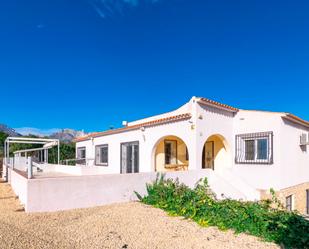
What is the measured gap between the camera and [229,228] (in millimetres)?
7082

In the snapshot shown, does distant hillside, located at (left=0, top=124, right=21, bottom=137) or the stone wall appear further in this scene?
distant hillside, located at (left=0, top=124, right=21, bottom=137)

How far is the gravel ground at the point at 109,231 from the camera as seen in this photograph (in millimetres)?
5789

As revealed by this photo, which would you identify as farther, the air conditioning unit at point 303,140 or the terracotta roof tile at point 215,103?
the air conditioning unit at point 303,140

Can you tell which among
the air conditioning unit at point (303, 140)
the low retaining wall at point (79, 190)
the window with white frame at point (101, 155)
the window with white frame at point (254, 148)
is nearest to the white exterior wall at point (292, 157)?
the air conditioning unit at point (303, 140)

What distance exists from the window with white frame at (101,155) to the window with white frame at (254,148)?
10.4 metres

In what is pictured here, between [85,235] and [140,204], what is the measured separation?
3399 millimetres

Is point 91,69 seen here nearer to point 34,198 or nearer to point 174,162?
point 174,162

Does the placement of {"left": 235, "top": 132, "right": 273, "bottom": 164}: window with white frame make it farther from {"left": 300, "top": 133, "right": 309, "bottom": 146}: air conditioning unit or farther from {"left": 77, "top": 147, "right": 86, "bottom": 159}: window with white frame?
{"left": 77, "top": 147, "right": 86, "bottom": 159}: window with white frame

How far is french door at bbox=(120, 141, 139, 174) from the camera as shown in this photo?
17172 millimetres

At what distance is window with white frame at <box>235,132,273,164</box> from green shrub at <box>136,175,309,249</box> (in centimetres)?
574

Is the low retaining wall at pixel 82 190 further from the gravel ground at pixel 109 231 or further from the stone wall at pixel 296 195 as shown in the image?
the stone wall at pixel 296 195

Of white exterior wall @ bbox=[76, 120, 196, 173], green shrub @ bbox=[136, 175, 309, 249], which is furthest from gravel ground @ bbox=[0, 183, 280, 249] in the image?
white exterior wall @ bbox=[76, 120, 196, 173]

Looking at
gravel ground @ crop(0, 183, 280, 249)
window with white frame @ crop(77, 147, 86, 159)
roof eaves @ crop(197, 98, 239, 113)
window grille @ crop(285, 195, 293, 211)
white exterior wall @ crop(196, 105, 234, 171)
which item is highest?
roof eaves @ crop(197, 98, 239, 113)

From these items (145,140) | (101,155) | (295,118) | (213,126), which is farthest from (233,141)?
(101,155)
